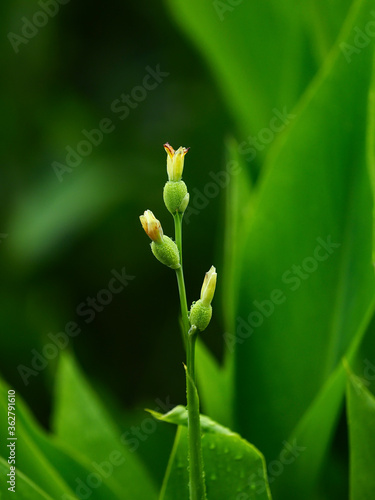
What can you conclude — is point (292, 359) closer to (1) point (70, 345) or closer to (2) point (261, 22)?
(2) point (261, 22)

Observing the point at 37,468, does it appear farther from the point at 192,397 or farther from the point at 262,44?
the point at 262,44

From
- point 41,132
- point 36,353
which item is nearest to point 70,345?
point 36,353

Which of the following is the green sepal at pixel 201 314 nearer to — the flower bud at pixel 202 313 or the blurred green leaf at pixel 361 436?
the flower bud at pixel 202 313

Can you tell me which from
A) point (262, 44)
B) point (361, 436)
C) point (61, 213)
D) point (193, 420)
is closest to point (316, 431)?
point (361, 436)

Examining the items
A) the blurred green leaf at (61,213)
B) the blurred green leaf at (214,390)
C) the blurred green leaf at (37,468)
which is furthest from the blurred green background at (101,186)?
the blurred green leaf at (37,468)

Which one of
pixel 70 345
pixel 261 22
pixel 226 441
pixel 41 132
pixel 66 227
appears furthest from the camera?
pixel 41 132

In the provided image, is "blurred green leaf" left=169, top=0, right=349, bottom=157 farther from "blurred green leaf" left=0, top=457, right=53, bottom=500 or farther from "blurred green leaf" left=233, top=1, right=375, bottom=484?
"blurred green leaf" left=0, top=457, right=53, bottom=500
